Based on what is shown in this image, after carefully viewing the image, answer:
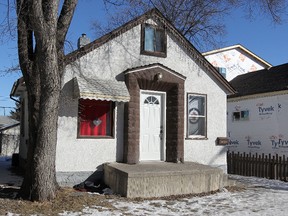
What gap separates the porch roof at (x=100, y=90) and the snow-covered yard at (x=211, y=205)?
2805 mm

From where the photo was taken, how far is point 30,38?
346 inches

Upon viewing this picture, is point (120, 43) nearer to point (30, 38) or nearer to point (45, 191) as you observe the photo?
point (30, 38)

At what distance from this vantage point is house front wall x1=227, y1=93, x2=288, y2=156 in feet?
57.1

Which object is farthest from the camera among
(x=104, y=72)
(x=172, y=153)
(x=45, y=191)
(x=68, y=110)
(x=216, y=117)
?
(x=216, y=117)

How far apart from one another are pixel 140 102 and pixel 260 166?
6.15 meters

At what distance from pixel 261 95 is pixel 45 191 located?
13226 millimetres

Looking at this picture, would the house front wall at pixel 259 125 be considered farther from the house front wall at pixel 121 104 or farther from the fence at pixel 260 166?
the house front wall at pixel 121 104

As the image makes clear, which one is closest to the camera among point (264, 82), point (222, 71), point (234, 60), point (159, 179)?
point (159, 179)

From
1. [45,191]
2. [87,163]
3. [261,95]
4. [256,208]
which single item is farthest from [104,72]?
[261,95]

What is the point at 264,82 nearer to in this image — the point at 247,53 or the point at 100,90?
the point at 247,53

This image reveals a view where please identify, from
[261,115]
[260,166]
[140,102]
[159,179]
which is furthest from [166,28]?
[261,115]

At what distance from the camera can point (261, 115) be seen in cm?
1839

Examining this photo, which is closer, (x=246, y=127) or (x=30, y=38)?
(x=30, y=38)

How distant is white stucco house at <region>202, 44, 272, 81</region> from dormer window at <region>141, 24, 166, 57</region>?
13501 millimetres
